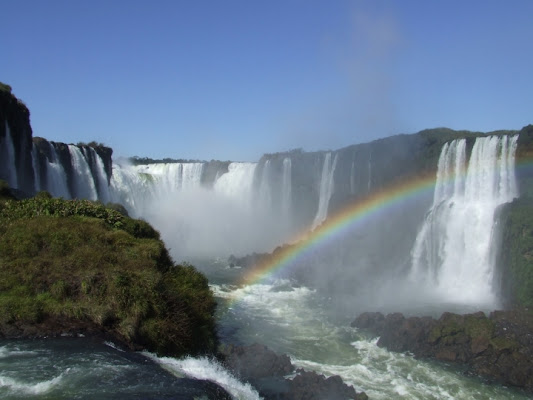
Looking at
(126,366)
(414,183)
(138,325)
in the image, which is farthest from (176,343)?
(414,183)

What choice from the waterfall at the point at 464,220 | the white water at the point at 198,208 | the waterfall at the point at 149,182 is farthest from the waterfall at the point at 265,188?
the waterfall at the point at 464,220

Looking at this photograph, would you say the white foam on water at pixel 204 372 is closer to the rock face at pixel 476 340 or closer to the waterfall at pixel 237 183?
the rock face at pixel 476 340

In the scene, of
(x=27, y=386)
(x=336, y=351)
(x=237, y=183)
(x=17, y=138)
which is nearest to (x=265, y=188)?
(x=237, y=183)

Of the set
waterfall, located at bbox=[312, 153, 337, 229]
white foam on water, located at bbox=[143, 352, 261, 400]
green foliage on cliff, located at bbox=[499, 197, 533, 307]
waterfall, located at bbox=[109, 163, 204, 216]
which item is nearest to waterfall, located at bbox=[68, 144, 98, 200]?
waterfall, located at bbox=[109, 163, 204, 216]

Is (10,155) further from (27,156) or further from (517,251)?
(517,251)

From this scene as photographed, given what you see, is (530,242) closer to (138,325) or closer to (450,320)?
(450,320)

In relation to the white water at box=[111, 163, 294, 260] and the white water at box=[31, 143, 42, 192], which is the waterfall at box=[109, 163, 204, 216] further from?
the white water at box=[31, 143, 42, 192]
